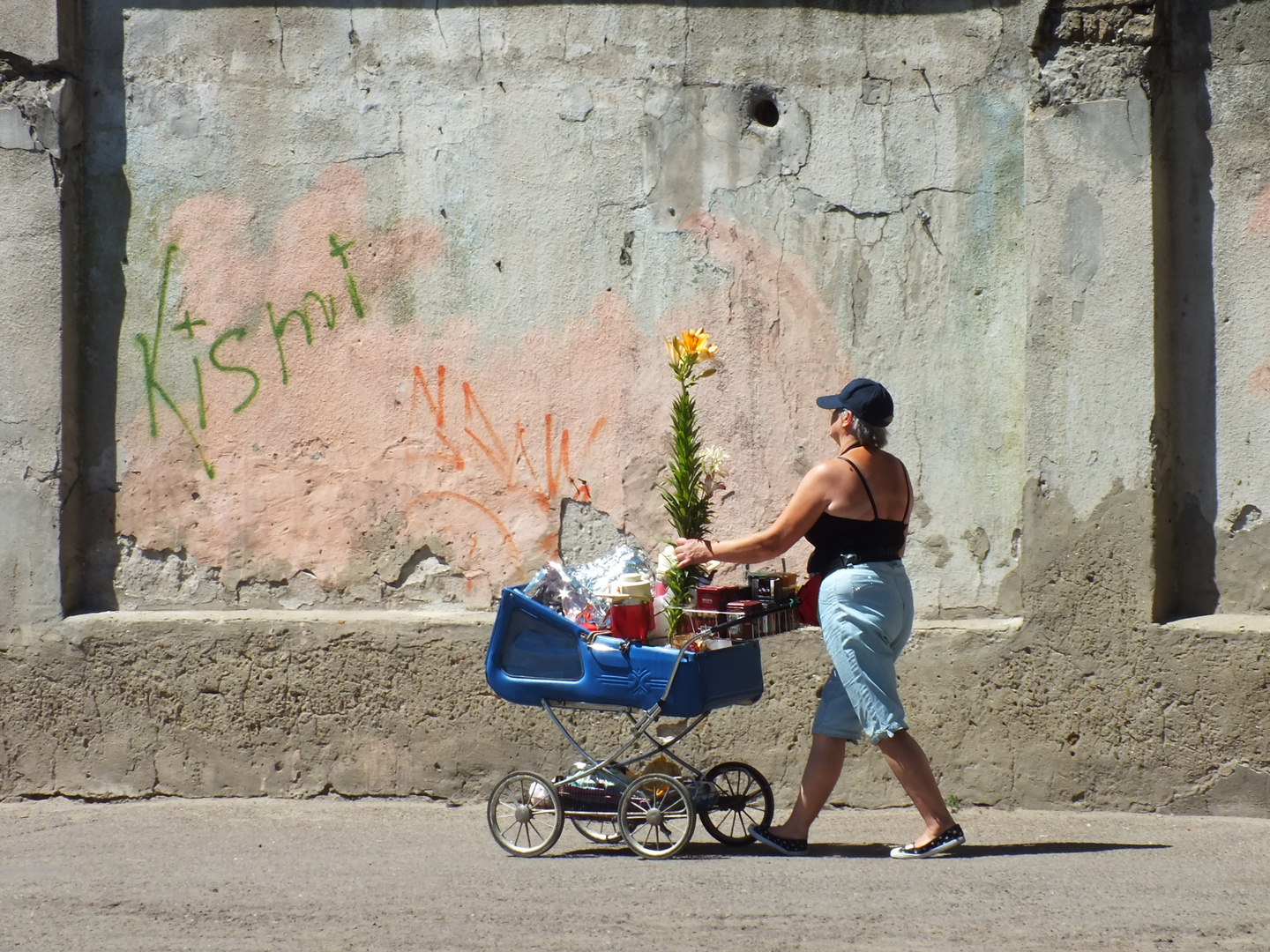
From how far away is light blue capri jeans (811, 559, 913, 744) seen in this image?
457 cm

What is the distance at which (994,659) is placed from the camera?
5484 millimetres

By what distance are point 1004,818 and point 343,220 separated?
3.75 metres

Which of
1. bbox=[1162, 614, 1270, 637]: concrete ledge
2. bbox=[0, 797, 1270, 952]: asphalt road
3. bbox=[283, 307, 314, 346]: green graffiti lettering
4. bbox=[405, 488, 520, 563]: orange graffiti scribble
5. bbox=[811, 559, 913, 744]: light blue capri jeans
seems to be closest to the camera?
bbox=[0, 797, 1270, 952]: asphalt road

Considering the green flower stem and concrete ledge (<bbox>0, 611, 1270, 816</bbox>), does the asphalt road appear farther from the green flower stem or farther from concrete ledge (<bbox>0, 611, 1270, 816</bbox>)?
the green flower stem

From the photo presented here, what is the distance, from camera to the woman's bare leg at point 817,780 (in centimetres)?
474

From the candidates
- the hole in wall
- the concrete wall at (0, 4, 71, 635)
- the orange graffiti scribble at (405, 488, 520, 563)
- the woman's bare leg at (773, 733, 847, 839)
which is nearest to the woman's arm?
the woman's bare leg at (773, 733, 847, 839)

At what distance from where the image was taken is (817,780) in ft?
15.6

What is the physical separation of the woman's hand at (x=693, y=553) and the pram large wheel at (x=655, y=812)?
75 centimetres

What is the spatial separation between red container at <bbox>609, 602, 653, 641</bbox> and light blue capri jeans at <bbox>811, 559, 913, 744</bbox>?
61 cm

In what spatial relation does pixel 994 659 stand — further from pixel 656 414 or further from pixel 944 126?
pixel 944 126

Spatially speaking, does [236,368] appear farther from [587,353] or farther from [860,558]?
[860,558]

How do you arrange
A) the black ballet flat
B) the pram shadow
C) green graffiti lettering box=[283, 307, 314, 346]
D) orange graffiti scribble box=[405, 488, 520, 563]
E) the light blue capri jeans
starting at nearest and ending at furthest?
the light blue capri jeans, the black ballet flat, the pram shadow, orange graffiti scribble box=[405, 488, 520, 563], green graffiti lettering box=[283, 307, 314, 346]

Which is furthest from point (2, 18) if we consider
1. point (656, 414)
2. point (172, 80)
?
point (656, 414)

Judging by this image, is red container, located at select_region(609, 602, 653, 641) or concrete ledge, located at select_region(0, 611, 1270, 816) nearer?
red container, located at select_region(609, 602, 653, 641)
